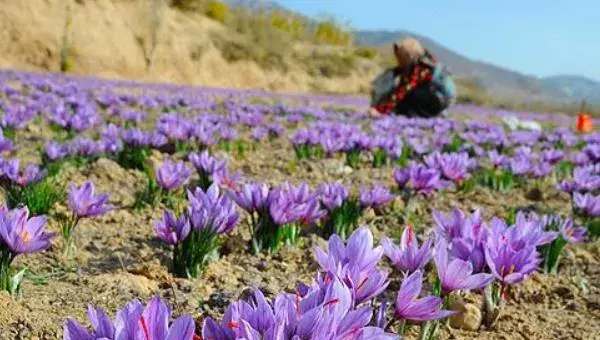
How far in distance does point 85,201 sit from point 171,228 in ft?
1.18

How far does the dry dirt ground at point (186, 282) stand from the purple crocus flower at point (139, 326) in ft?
1.89

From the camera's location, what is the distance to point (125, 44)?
22953 mm

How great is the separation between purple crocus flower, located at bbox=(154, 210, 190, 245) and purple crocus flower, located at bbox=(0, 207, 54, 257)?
15.2 inches

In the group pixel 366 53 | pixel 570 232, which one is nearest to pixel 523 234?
pixel 570 232

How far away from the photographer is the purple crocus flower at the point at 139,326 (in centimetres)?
102

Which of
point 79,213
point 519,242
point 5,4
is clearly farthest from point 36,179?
point 5,4

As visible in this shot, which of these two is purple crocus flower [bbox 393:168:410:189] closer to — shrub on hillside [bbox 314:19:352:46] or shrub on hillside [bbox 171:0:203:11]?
shrub on hillside [bbox 171:0:203:11]

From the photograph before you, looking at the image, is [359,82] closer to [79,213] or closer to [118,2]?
[118,2]

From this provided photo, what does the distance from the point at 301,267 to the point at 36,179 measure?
3.38ft

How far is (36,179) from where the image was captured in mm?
2625

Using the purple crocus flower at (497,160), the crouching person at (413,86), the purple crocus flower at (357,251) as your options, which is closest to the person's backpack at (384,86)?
the crouching person at (413,86)

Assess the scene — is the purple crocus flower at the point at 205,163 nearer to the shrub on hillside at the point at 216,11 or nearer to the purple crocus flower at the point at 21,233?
the purple crocus flower at the point at 21,233

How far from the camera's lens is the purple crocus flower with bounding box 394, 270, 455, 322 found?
51.7 inches

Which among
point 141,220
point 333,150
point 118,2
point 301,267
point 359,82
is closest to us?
point 301,267
